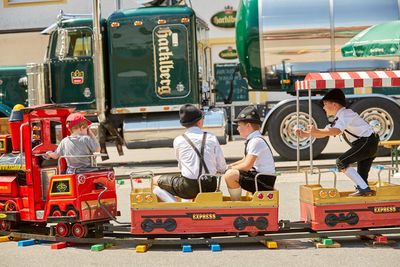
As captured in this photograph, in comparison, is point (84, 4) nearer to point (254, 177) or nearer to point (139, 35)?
point (139, 35)

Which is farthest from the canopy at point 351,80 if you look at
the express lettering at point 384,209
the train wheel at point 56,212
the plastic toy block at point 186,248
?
the train wheel at point 56,212

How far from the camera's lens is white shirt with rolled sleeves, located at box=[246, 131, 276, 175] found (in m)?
8.52

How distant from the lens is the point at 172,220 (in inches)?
331

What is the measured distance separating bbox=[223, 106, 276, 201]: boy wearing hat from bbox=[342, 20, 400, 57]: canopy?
10.8 ft

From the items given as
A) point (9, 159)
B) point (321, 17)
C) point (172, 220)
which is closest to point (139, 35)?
point (321, 17)

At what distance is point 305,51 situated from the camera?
16797 mm

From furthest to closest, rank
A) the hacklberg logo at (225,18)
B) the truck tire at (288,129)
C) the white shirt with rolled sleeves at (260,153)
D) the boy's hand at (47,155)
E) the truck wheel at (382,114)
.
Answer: the hacklberg logo at (225,18)
the truck tire at (288,129)
the truck wheel at (382,114)
the boy's hand at (47,155)
the white shirt with rolled sleeves at (260,153)

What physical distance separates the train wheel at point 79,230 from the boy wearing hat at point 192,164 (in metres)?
0.87

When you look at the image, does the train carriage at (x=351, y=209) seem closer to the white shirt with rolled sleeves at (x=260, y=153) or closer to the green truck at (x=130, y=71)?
the white shirt with rolled sleeves at (x=260, y=153)

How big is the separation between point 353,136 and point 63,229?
3285mm

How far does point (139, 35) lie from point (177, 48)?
0.86 meters

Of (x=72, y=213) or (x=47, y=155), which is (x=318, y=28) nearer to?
(x=47, y=155)

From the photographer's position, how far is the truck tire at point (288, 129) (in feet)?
55.4

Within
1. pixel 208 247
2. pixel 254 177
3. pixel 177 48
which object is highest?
pixel 177 48
